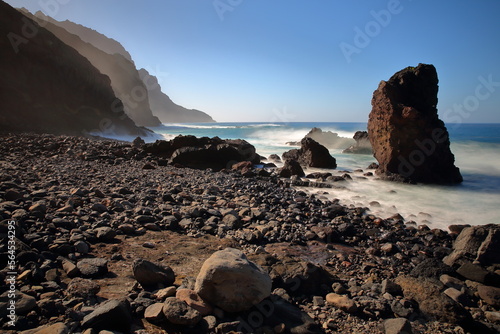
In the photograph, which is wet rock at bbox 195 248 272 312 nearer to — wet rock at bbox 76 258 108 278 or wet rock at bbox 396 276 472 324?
wet rock at bbox 76 258 108 278

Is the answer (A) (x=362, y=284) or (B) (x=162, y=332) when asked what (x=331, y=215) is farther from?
(B) (x=162, y=332)

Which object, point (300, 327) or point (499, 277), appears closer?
point (300, 327)

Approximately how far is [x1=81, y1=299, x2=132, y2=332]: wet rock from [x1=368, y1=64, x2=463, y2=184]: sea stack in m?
12.0

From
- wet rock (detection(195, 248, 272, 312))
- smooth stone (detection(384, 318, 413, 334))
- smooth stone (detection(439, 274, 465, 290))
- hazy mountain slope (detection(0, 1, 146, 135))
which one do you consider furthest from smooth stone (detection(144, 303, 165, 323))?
hazy mountain slope (detection(0, 1, 146, 135))

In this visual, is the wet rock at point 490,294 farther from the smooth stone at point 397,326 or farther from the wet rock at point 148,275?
the wet rock at point 148,275

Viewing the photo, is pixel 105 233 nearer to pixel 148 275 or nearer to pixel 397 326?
pixel 148 275

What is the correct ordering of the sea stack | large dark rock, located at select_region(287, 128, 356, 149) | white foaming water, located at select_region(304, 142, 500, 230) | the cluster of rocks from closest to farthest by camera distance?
the cluster of rocks < white foaming water, located at select_region(304, 142, 500, 230) < the sea stack < large dark rock, located at select_region(287, 128, 356, 149)

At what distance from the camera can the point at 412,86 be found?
1277cm

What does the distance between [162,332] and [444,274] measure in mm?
3885

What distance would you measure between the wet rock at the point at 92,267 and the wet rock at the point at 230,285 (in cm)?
117

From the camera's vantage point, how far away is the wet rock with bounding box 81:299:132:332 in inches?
77.9

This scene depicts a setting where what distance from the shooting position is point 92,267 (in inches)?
115

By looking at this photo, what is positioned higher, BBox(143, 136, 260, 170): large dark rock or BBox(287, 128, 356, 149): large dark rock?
BBox(287, 128, 356, 149): large dark rock

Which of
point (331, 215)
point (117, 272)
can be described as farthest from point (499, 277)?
point (117, 272)
